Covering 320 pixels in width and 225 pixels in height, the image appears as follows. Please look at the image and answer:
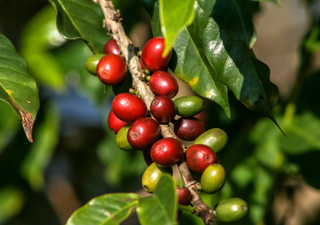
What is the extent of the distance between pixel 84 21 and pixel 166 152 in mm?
662

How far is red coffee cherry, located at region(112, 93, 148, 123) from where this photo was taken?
0.80 metres

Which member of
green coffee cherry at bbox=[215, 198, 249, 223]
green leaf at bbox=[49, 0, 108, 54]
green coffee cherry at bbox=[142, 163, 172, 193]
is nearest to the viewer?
green coffee cherry at bbox=[215, 198, 249, 223]

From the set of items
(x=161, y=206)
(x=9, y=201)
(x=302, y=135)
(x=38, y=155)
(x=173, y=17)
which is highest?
(x=173, y=17)

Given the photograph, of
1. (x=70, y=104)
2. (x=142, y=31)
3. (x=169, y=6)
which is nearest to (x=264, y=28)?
(x=142, y=31)

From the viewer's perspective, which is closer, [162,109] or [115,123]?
[162,109]

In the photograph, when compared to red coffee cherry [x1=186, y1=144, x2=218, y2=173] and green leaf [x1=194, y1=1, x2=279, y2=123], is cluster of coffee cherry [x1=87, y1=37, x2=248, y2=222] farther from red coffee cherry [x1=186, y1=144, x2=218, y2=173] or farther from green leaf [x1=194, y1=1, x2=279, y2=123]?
green leaf [x1=194, y1=1, x2=279, y2=123]

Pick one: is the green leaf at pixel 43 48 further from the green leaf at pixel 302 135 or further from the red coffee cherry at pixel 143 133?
the green leaf at pixel 302 135

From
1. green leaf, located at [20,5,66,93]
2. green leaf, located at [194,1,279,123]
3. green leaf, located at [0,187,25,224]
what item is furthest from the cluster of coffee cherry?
green leaf, located at [0,187,25,224]

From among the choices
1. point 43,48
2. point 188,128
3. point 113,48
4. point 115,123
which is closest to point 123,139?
point 115,123

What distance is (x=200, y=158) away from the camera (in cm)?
74

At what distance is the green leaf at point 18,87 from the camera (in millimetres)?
799

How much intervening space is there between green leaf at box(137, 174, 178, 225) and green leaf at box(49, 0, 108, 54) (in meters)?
0.64

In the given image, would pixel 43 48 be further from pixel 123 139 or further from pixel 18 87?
pixel 123 139

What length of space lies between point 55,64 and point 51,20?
0.27 m
